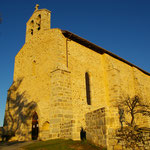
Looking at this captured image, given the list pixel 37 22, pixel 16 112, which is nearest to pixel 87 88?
pixel 16 112

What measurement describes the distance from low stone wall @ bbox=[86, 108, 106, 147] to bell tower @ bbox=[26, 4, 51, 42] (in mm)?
8886

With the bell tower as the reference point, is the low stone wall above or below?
below

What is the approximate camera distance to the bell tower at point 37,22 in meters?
13.9

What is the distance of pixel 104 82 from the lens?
15.1 metres

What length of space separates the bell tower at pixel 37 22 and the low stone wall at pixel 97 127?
8.89 meters

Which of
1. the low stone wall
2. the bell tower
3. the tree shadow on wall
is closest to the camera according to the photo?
the low stone wall

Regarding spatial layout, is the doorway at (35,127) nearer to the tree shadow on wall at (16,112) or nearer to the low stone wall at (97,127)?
the tree shadow on wall at (16,112)

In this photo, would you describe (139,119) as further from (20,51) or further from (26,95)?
(20,51)

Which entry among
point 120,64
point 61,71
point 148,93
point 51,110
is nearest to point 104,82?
point 120,64

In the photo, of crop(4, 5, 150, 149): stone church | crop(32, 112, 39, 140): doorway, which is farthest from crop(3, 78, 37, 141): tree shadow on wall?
crop(32, 112, 39, 140): doorway

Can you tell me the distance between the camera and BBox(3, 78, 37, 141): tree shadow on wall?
1268cm

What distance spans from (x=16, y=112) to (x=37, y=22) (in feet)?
26.0

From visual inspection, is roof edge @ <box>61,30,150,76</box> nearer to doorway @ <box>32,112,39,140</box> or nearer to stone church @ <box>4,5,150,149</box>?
stone church @ <box>4,5,150,149</box>

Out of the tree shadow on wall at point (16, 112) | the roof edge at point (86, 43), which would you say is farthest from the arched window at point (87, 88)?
the tree shadow on wall at point (16, 112)
